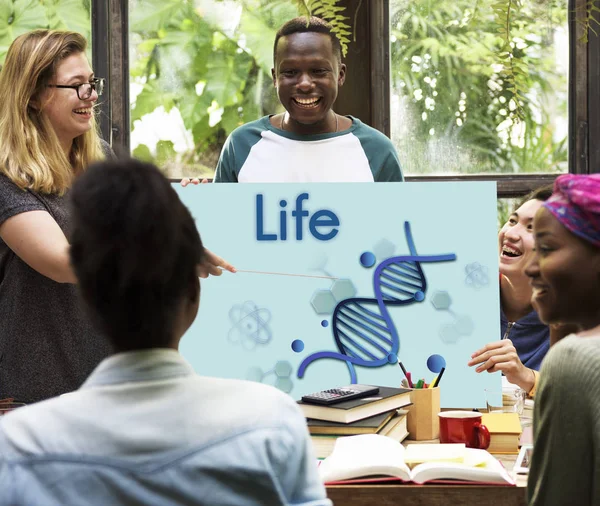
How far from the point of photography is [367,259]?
199 cm

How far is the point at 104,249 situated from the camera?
0.83 metres

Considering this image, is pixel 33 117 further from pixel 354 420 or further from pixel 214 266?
pixel 354 420

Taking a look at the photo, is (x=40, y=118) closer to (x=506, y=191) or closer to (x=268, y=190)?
(x=268, y=190)

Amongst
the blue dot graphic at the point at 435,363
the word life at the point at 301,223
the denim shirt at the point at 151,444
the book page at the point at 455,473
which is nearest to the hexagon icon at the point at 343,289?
the word life at the point at 301,223

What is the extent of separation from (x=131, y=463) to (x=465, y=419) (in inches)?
35.8

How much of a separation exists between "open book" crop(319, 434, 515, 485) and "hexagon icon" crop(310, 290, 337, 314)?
0.52m

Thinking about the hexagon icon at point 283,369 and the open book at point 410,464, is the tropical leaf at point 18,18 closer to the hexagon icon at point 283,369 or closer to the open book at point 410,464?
the hexagon icon at point 283,369

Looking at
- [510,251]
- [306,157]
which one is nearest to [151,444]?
[306,157]

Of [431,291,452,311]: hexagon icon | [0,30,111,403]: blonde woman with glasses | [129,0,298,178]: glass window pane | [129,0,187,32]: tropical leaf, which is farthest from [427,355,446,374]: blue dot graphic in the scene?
[129,0,187,32]: tropical leaf

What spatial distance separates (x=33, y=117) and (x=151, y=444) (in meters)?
1.32

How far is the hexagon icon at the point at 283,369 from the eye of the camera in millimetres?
1959

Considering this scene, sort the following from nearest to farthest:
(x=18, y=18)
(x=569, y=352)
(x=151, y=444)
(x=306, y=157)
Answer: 1. (x=151, y=444)
2. (x=569, y=352)
3. (x=306, y=157)
4. (x=18, y=18)

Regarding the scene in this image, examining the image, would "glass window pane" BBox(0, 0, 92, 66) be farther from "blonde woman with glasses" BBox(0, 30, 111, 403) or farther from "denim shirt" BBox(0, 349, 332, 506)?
"denim shirt" BBox(0, 349, 332, 506)

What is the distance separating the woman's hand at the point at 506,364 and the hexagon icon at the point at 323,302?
1.06ft
